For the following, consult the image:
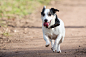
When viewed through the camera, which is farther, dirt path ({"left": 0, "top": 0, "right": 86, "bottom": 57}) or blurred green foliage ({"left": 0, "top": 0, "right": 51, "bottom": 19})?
blurred green foliage ({"left": 0, "top": 0, "right": 51, "bottom": 19})

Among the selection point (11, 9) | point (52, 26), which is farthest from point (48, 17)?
point (11, 9)

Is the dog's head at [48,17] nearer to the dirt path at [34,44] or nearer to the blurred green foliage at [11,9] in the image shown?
the dirt path at [34,44]

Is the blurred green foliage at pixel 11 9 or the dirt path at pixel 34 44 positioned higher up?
the blurred green foliage at pixel 11 9

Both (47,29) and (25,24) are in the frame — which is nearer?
(47,29)

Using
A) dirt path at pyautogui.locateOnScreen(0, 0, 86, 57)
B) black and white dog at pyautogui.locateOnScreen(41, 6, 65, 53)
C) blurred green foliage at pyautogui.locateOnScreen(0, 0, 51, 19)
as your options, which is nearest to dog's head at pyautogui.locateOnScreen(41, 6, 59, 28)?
black and white dog at pyautogui.locateOnScreen(41, 6, 65, 53)

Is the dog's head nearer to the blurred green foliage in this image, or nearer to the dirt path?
the dirt path

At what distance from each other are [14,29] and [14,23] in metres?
1.36

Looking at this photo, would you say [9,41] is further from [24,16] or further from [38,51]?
[24,16]

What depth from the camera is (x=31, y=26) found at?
10.8 meters

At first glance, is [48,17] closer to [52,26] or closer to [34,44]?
[52,26]

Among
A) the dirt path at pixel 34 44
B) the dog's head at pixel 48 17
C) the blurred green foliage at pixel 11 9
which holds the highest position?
the dog's head at pixel 48 17

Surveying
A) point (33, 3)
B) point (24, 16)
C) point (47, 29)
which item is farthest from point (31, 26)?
point (33, 3)

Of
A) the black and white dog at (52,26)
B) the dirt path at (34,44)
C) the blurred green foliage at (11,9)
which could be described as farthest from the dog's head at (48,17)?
the blurred green foliage at (11,9)

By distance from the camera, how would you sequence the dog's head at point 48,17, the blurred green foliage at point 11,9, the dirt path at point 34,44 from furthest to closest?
the blurred green foliage at point 11,9
the dirt path at point 34,44
the dog's head at point 48,17
